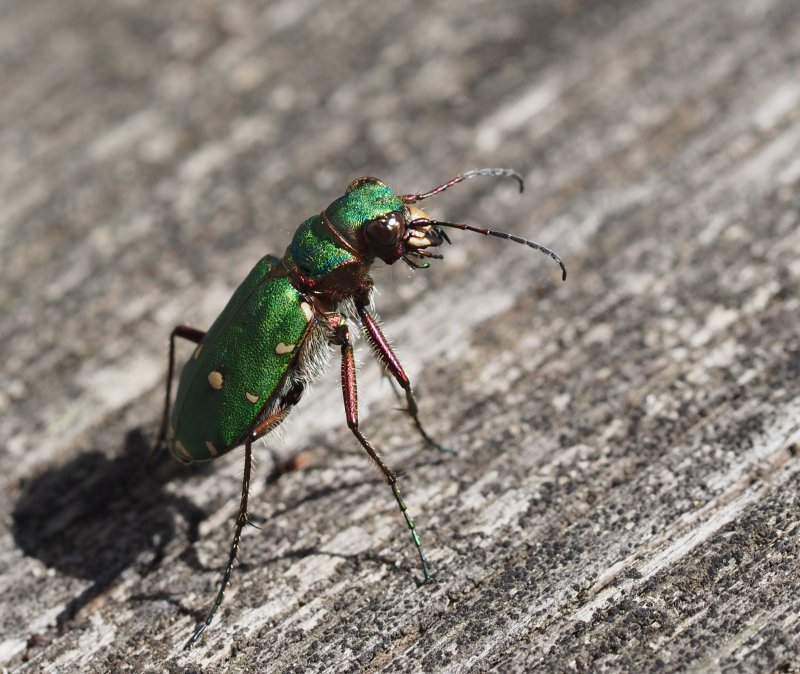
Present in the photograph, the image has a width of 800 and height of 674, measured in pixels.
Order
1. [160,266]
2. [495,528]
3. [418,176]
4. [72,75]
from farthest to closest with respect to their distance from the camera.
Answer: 1. [72,75]
2. [418,176]
3. [160,266]
4. [495,528]

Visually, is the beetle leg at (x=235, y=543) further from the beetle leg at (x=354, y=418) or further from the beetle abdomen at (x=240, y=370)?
the beetle leg at (x=354, y=418)

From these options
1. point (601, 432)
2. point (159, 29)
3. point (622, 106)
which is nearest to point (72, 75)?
point (159, 29)

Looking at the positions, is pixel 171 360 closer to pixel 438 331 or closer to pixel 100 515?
pixel 100 515

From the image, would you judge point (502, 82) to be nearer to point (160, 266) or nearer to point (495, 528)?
point (160, 266)

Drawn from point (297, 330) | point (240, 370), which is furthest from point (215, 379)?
point (297, 330)

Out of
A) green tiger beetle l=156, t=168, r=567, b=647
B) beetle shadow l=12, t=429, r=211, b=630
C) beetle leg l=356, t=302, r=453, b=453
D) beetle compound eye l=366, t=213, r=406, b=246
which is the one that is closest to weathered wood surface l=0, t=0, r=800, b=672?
beetle shadow l=12, t=429, r=211, b=630

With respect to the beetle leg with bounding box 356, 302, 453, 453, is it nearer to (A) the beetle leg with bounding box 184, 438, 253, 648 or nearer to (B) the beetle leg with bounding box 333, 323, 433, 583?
(B) the beetle leg with bounding box 333, 323, 433, 583
